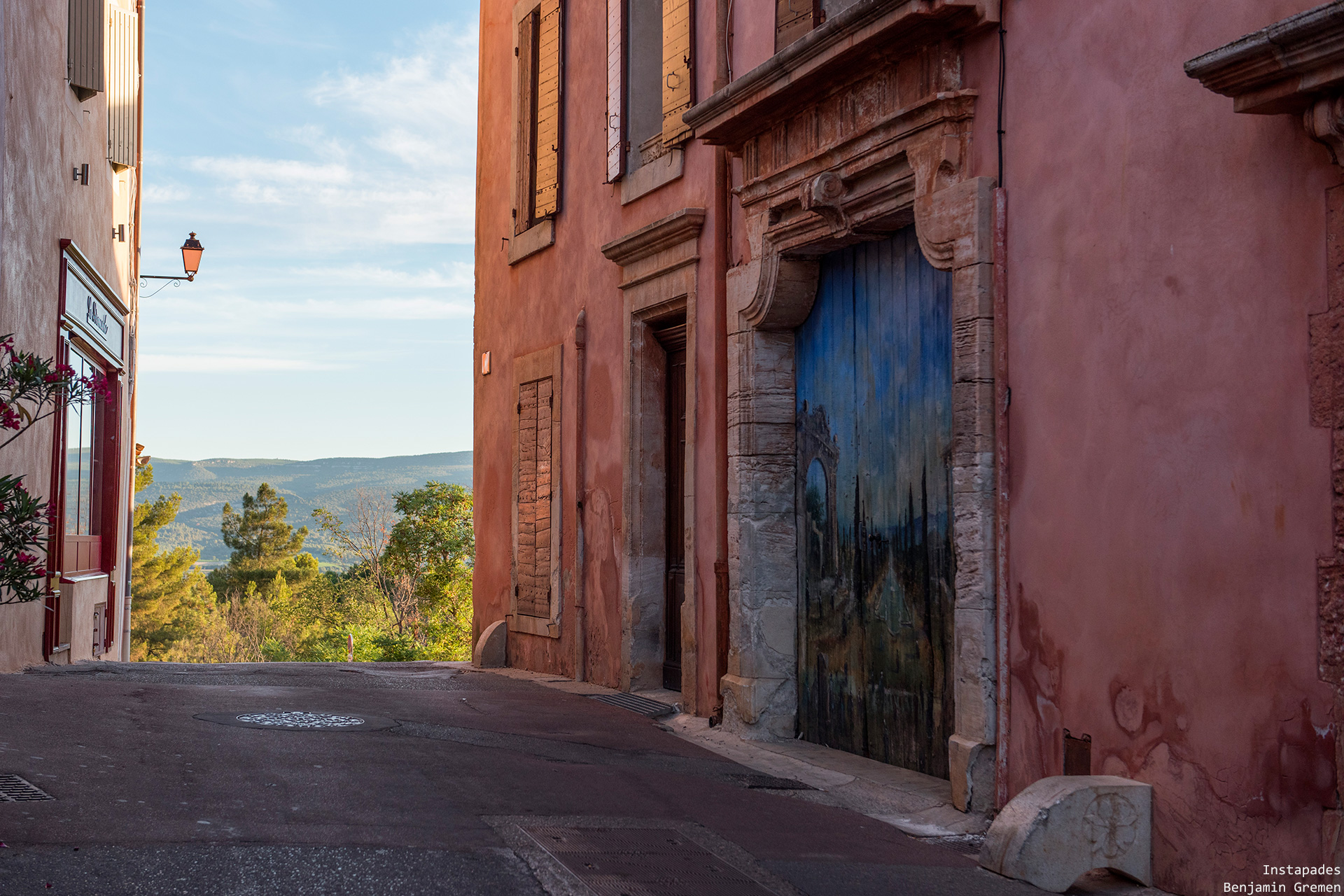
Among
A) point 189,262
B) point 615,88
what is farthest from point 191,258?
point 615,88

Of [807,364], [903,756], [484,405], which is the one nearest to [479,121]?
[484,405]

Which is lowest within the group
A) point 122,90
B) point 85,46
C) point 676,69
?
point 676,69

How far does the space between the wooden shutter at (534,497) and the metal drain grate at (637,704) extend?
5.82ft

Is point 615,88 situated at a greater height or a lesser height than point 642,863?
greater

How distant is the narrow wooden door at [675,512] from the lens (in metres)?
9.05

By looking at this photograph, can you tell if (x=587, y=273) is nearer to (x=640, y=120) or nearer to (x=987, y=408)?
(x=640, y=120)

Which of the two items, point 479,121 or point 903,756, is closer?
point 903,756

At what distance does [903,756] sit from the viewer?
627cm

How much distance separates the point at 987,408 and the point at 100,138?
1066 centimetres

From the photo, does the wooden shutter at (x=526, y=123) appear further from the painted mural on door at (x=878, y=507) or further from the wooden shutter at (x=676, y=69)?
the painted mural on door at (x=878, y=507)

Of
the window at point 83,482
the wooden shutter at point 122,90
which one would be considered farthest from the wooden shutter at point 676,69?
the wooden shutter at point 122,90

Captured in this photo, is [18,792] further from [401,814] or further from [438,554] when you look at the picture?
[438,554]

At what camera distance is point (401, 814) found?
4.55m

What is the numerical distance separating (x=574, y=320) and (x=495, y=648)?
3208 mm
